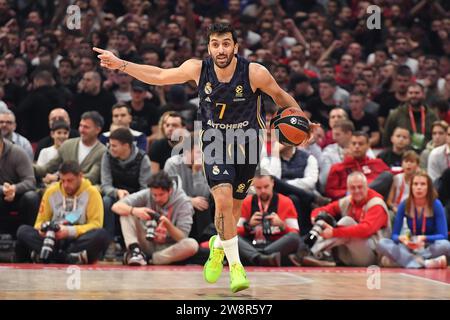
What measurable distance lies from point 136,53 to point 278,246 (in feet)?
16.2

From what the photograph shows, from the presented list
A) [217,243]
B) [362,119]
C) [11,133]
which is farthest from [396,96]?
[217,243]

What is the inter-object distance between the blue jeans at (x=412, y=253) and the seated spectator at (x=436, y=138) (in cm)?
148

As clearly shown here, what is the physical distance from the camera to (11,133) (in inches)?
431

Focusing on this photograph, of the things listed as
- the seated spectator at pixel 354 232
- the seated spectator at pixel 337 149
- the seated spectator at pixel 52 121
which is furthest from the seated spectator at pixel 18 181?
the seated spectator at pixel 337 149

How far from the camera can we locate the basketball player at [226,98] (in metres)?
7.21

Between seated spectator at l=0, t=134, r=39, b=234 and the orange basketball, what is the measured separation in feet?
13.1

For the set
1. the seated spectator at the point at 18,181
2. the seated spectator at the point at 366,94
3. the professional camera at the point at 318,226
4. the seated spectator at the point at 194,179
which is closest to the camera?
the professional camera at the point at 318,226

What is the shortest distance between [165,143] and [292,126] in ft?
13.7

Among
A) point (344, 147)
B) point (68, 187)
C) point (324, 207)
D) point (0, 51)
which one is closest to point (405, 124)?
point (344, 147)

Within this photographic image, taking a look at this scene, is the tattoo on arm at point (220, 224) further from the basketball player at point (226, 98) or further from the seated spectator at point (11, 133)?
the seated spectator at point (11, 133)

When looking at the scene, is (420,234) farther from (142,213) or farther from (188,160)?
(142,213)

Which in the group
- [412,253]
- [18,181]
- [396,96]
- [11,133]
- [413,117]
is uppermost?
[396,96]

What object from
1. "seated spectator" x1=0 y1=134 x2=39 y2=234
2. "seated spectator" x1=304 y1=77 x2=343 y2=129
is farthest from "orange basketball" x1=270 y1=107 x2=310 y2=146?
"seated spectator" x1=304 y1=77 x2=343 y2=129

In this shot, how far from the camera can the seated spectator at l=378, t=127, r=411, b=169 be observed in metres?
11.4
